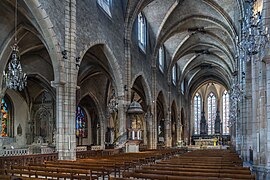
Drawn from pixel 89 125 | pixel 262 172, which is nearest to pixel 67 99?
pixel 262 172

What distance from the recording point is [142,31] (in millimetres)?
30844

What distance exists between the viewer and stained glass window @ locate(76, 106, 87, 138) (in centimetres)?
3522

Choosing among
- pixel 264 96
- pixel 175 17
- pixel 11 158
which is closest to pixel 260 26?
pixel 264 96

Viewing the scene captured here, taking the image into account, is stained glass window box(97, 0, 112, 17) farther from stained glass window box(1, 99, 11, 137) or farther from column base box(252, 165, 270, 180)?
column base box(252, 165, 270, 180)

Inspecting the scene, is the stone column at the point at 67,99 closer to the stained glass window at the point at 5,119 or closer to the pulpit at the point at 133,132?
the pulpit at the point at 133,132

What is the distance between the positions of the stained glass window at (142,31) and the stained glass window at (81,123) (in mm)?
10509

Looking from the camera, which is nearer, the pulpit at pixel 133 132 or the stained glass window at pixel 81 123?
the pulpit at pixel 133 132

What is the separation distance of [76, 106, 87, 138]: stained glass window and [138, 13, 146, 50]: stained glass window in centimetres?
1051

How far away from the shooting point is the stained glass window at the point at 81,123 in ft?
116

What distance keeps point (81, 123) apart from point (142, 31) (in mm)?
12618

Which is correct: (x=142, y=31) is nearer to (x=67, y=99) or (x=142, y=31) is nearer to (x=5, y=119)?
(x=5, y=119)

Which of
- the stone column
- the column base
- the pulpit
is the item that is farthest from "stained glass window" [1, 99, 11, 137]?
the column base

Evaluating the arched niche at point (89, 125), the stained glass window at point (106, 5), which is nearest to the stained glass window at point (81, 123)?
the arched niche at point (89, 125)

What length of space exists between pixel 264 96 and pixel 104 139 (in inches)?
949
